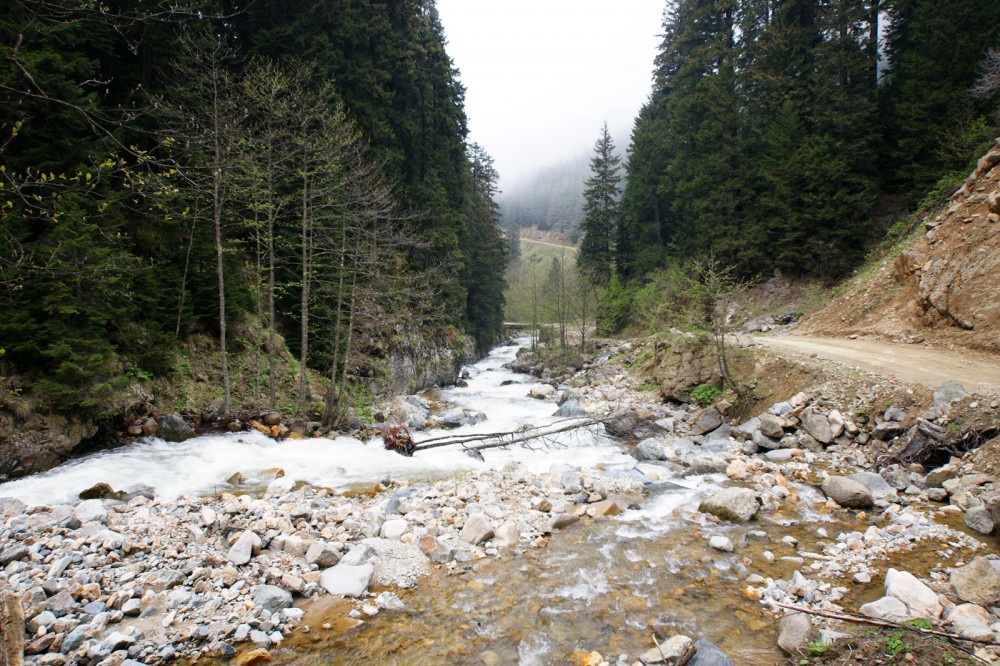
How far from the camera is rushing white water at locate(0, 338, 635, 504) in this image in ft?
22.7

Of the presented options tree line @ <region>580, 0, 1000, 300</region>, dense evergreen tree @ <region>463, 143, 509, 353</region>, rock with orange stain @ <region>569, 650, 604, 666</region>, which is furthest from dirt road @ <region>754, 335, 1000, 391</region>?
dense evergreen tree @ <region>463, 143, 509, 353</region>

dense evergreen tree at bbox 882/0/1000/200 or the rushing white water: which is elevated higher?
dense evergreen tree at bbox 882/0/1000/200

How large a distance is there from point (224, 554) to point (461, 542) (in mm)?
2908

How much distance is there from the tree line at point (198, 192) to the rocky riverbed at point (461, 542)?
311 cm

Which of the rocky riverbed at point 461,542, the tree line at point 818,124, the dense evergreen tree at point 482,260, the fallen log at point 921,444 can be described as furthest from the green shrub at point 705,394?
the dense evergreen tree at point 482,260

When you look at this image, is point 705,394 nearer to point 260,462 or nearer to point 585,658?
point 585,658

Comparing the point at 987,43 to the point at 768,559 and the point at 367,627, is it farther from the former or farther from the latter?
the point at 367,627

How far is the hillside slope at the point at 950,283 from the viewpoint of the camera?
1052 centimetres

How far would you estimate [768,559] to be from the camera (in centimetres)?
545

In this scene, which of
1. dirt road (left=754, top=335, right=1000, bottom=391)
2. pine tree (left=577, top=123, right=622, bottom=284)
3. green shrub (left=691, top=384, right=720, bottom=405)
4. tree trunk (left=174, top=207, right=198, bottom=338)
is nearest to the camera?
dirt road (left=754, top=335, right=1000, bottom=391)

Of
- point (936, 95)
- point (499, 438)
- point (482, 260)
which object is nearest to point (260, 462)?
point (499, 438)

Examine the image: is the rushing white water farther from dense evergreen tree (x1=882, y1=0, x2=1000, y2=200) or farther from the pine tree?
the pine tree

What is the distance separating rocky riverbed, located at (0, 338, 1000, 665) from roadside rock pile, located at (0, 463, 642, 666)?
0.07 ft

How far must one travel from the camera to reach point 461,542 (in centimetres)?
603
